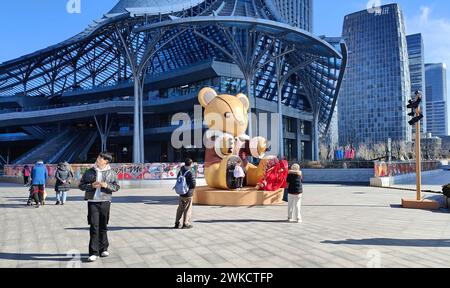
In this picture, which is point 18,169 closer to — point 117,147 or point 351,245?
point 351,245

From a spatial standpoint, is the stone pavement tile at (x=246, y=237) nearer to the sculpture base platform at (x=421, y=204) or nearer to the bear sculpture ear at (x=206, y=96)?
the sculpture base platform at (x=421, y=204)

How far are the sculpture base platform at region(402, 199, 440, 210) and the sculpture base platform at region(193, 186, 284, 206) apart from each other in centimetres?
406

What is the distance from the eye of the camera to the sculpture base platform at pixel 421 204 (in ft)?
38.0

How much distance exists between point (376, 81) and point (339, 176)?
88.0 m

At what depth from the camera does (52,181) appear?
23.9 meters

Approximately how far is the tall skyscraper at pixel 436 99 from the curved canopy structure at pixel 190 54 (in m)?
99.7

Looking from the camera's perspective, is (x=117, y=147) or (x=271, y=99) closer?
(x=271, y=99)

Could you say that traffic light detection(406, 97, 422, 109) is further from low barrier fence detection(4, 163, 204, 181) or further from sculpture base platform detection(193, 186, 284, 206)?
low barrier fence detection(4, 163, 204, 181)

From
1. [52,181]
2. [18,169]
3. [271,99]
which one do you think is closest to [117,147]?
[271,99]

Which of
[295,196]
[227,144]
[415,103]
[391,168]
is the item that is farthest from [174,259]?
[391,168]

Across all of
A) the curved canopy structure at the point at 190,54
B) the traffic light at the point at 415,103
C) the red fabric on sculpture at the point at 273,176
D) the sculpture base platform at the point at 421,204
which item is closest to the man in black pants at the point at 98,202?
the red fabric on sculpture at the point at 273,176

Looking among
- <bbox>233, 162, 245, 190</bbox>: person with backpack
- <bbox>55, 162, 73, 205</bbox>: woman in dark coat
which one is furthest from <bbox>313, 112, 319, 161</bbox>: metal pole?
<bbox>55, 162, 73, 205</bbox>: woman in dark coat

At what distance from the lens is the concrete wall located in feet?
84.7
